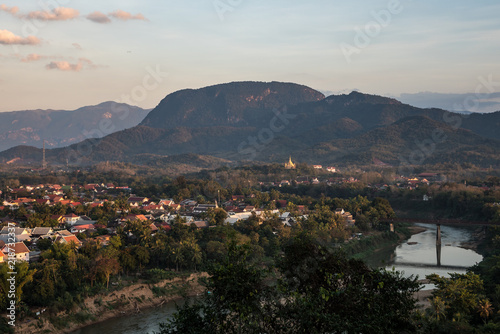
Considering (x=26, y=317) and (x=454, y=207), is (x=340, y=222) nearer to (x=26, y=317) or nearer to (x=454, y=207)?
(x=454, y=207)

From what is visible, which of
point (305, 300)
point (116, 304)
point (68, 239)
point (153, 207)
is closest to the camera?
point (305, 300)

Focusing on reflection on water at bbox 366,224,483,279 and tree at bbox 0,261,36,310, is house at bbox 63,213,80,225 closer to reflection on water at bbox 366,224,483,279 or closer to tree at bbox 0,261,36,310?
tree at bbox 0,261,36,310

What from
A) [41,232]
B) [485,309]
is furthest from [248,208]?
[485,309]

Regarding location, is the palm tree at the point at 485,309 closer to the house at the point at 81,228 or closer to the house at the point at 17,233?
the house at the point at 17,233

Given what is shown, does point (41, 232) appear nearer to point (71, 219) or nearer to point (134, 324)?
point (71, 219)

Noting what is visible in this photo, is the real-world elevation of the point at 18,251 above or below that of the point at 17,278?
above

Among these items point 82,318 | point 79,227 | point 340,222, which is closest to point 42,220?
point 79,227

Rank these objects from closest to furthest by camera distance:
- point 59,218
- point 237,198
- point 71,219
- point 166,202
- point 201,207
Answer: point 59,218
point 71,219
point 201,207
point 166,202
point 237,198
